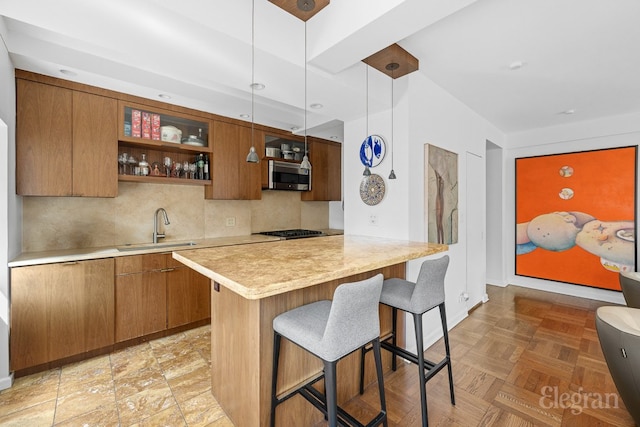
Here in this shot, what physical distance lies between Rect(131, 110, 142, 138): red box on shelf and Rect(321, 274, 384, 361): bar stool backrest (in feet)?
8.77

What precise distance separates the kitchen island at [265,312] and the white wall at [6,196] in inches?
55.3

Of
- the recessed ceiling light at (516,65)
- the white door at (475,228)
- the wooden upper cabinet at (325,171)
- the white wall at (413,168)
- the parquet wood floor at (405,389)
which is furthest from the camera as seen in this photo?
the wooden upper cabinet at (325,171)

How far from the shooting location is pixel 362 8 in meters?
1.53

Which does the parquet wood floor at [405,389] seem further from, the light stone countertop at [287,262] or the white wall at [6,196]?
the light stone countertop at [287,262]

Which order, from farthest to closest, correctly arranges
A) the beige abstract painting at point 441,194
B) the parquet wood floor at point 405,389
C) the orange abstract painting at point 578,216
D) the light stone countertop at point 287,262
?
the orange abstract painting at point 578,216
the beige abstract painting at point 441,194
the parquet wood floor at point 405,389
the light stone countertop at point 287,262

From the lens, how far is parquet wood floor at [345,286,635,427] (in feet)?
5.89

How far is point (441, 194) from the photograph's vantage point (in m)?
2.86

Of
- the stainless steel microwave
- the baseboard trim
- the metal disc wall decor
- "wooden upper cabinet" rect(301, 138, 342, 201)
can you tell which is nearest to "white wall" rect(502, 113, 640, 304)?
Result: "wooden upper cabinet" rect(301, 138, 342, 201)

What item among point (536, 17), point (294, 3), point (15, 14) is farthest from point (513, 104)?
point (15, 14)

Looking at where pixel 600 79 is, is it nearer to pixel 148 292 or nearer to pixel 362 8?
pixel 362 8

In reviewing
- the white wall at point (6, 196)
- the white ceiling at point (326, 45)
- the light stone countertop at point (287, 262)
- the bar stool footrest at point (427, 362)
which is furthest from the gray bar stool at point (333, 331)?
the white wall at point (6, 196)

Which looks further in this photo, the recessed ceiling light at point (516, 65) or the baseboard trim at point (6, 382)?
the recessed ceiling light at point (516, 65)

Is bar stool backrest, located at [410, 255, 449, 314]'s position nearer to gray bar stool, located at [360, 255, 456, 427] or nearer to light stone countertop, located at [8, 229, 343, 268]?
gray bar stool, located at [360, 255, 456, 427]

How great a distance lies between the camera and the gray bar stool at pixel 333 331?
4.02ft
